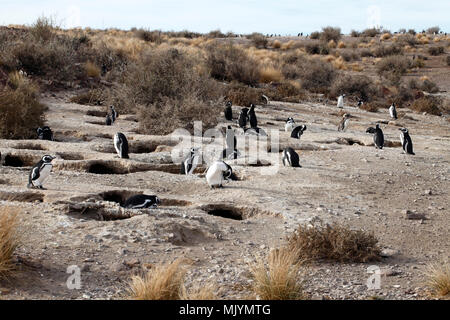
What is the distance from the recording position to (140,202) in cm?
754

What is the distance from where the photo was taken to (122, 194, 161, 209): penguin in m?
7.50

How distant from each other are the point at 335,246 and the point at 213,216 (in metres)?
2.00

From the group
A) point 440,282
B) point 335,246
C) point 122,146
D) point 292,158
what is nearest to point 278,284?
point 335,246

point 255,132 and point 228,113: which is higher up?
point 228,113

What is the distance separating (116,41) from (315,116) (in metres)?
13.9

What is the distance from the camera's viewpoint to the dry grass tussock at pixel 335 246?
6413 millimetres

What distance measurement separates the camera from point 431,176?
35.8ft

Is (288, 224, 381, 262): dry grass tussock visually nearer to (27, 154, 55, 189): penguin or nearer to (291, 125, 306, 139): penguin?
(27, 154, 55, 189): penguin

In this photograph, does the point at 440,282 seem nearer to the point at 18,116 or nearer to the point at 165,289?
the point at 165,289

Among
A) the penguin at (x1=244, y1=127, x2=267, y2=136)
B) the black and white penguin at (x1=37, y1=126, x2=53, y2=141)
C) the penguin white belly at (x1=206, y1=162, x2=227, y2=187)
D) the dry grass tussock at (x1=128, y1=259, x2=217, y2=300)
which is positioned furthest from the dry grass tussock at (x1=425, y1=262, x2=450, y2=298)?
the black and white penguin at (x1=37, y1=126, x2=53, y2=141)

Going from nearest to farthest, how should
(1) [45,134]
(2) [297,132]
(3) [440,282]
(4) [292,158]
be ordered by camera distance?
(3) [440,282] → (4) [292,158] → (1) [45,134] → (2) [297,132]

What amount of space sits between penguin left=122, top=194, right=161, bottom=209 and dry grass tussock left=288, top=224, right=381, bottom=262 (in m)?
2.09
